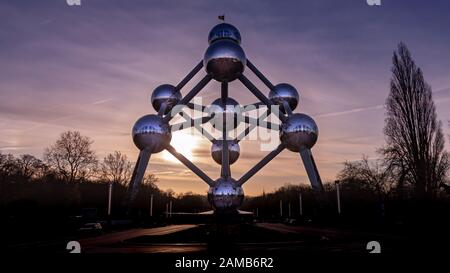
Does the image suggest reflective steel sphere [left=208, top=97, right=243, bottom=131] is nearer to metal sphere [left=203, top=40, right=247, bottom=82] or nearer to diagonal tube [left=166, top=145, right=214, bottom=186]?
metal sphere [left=203, top=40, right=247, bottom=82]

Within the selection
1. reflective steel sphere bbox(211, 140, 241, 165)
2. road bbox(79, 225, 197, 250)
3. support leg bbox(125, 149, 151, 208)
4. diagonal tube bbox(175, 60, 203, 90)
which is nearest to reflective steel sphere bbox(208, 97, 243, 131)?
reflective steel sphere bbox(211, 140, 241, 165)

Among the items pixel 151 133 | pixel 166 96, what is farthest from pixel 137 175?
pixel 166 96

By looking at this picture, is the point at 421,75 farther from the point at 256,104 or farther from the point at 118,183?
the point at 118,183

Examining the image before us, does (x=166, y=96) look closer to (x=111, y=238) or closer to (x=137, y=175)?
(x=137, y=175)

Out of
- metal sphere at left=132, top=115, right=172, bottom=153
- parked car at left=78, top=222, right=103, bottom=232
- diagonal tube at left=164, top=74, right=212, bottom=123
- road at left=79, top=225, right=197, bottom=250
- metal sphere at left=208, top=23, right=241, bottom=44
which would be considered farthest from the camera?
parked car at left=78, top=222, right=103, bottom=232

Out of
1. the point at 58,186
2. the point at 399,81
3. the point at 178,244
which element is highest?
the point at 399,81

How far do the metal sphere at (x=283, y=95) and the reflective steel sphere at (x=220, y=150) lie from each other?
328 cm

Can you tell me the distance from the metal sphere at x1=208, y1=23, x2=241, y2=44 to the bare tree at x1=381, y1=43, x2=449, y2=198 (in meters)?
15.2

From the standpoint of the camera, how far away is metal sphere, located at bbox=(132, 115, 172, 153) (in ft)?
53.2

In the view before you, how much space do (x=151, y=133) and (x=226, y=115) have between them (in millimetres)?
4093

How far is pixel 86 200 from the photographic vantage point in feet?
151

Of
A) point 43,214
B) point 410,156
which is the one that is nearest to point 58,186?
point 43,214

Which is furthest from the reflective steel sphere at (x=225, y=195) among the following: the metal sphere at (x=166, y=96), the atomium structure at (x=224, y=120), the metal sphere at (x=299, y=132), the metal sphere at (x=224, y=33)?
the metal sphere at (x=224, y=33)
